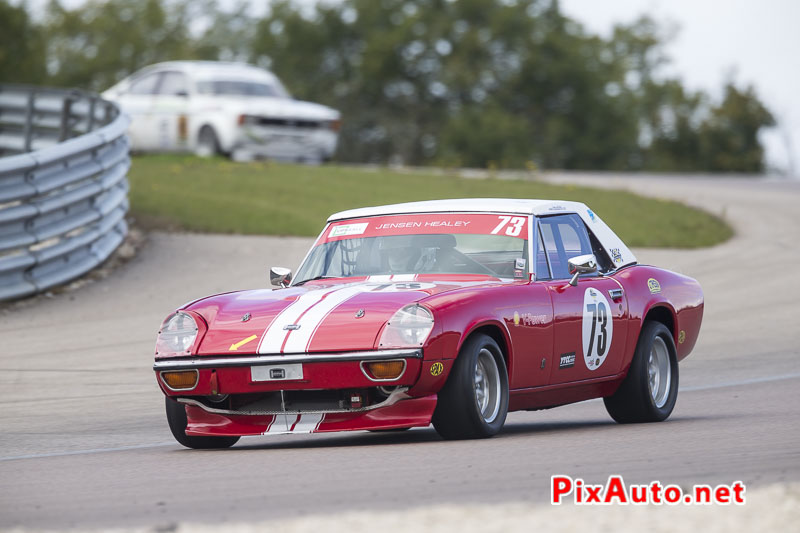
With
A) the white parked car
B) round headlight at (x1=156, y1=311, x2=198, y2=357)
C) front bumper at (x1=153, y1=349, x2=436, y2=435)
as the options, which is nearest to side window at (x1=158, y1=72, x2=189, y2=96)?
the white parked car

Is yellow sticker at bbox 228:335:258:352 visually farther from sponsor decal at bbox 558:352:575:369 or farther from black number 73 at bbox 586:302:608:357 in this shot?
black number 73 at bbox 586:302:608:357

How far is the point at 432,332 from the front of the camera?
7.14m

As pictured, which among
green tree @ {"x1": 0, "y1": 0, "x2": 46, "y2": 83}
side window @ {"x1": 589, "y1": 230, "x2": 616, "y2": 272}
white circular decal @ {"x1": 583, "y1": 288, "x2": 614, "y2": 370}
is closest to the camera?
white circular decal @ {"x1": 583, "y1": 288, "x2": 614, "y2": 370}

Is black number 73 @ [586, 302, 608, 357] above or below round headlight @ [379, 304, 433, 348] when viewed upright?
below

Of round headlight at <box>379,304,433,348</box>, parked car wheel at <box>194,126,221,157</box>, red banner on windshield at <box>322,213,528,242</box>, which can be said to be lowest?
parked car wheel at <box>194,126,221,157</box>

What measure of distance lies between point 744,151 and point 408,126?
44.3ft

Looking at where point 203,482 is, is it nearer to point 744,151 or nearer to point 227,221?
point 227,221

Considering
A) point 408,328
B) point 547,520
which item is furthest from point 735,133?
point 547,520

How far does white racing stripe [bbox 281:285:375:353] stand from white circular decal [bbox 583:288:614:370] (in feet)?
4.64

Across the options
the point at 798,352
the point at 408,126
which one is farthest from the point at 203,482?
the point at 408,126

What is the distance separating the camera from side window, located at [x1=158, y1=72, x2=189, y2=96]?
25.2 meters

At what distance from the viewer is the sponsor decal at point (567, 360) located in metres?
8.24

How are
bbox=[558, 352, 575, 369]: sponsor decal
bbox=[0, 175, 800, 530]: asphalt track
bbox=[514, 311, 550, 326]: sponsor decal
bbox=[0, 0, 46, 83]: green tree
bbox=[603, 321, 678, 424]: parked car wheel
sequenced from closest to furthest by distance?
bbox=[0, 175, 800, 530]: asphalt track, bbox=[514, 311, 550, 326]: sponsor decal, bbox=[558, 352, 575, 369]: sponsor decal, bbox=[603, 321, 678, 424]: parked car wheel, bbox=[0, 0, 46, 83]: green tree

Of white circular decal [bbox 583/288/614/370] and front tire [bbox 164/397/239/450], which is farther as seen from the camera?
white circular decal [bbox 583/288/614/370]
